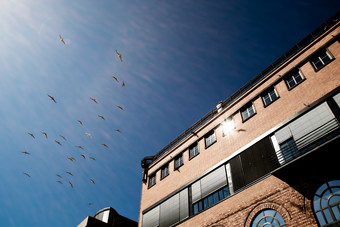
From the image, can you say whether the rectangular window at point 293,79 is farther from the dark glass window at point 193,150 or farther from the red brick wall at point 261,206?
the dark glass window at point 193,150

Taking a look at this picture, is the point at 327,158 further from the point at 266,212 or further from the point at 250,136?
the point at 250,136

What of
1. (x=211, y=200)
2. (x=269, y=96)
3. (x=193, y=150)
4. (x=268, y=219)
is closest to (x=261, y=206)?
(x=268, y=219)

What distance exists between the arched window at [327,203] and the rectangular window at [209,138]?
8459 mm

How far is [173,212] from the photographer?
16500mm

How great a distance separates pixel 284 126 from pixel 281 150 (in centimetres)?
152

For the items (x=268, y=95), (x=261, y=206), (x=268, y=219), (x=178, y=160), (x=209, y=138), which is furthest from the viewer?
(x=178, y=160)

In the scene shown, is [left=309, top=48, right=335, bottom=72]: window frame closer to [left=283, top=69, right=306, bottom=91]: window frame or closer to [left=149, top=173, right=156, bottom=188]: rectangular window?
[left=283, top=69, right=306, bottom=91]: window frame

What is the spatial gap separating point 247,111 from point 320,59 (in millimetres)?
5208

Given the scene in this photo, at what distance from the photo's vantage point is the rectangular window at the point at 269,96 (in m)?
14.5

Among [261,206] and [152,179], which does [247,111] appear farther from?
[152,179]

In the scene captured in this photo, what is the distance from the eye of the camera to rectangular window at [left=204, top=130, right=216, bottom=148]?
17397mm

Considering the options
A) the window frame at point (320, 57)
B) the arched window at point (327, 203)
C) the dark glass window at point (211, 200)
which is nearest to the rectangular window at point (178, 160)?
the dark glass window at point (211, 200)

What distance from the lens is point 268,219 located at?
1053 centimetres

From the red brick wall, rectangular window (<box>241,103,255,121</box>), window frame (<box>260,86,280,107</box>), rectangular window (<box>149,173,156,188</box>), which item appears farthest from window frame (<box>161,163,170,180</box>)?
window frame (<box>260,86,280,107</box>)
